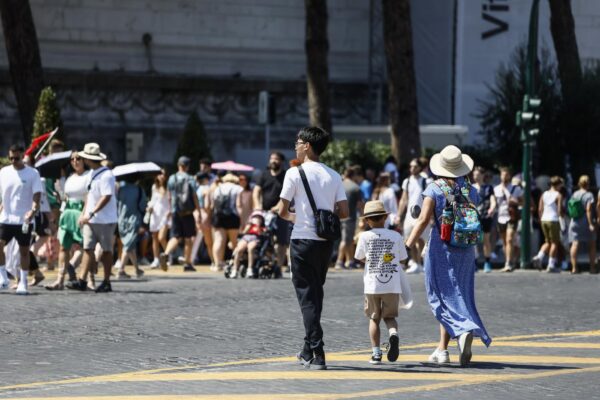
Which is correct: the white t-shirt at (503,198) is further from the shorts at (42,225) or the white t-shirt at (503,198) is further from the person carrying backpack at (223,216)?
the shorts at (42,225)

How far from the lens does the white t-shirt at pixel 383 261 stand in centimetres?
Answer: 1245

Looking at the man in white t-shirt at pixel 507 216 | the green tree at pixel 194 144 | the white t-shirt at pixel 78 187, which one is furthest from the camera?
the green tree at pixel 194 144

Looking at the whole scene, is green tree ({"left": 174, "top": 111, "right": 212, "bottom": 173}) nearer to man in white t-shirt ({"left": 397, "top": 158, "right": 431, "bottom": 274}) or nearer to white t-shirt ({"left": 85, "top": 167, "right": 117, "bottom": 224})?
man in white t-shirt ({"left": 397, "top": 158, "right": 431, "bottom": 274})

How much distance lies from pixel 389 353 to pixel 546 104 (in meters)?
21.3

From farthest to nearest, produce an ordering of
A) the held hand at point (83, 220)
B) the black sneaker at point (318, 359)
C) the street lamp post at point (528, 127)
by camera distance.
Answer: the street lamp post at point (528, 127) < the held hand at point (83, 220) < the black sneaker at point (318, 359)

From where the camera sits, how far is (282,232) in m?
23.3

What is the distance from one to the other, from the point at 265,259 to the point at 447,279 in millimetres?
10465

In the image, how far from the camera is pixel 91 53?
40.9 meters

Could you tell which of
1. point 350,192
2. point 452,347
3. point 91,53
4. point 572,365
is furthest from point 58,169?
point 91,53

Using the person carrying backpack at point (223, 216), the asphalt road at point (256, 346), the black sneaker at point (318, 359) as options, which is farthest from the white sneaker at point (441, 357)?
the person carrying backpack at point (223, 216)

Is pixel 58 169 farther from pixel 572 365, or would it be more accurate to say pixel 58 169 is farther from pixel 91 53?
pixel 91 53

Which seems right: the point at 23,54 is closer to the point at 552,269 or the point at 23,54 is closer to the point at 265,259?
the point at 265,259

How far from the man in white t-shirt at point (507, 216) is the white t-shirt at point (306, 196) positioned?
14410mm

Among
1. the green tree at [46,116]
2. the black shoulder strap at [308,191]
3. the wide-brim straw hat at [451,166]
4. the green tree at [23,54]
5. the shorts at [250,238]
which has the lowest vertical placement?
the shorts at [250,238]
